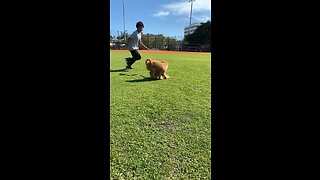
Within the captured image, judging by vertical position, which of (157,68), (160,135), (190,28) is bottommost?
(160,135)

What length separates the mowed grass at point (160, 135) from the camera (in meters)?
1.55

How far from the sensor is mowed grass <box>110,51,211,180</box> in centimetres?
155

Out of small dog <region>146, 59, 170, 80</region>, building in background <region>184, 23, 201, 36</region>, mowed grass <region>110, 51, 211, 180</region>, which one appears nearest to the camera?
mowed grass <region>110, 51, 211, 180</region>

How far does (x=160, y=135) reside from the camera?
6.81 ft

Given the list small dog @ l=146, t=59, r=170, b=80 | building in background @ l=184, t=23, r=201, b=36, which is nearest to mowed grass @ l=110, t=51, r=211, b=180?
small dog @ l=146, t=59, r=170, b=80

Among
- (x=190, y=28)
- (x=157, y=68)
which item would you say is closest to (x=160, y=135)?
(x=157, y=68)

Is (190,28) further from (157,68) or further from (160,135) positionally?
(160,135)

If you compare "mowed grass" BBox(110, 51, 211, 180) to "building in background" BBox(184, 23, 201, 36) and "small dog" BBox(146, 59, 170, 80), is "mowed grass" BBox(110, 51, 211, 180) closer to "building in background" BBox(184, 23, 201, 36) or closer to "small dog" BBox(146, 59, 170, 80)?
"small dog" BBox(146, 59, 170, 80)

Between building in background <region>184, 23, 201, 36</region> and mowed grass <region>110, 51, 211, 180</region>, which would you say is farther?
building in background <region>184, 23, 201, 36</region>

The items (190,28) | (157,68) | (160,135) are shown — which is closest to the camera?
(160,135)

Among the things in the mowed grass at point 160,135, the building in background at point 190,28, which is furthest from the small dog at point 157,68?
the building in background at point 190,28
